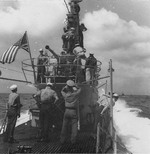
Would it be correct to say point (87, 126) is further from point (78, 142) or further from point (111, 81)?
point (111, 81)

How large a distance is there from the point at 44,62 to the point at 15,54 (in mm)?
2328

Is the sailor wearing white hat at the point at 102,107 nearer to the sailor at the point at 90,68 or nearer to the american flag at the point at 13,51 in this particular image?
the sailor at the point at 90,68

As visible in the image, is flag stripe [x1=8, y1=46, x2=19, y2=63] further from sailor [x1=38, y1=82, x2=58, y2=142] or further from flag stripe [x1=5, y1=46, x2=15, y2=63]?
sailor [x1=38, y1=82, x2=58, y2=142]

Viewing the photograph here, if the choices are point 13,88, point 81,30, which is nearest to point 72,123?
point 13,88

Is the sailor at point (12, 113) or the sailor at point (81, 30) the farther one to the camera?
the sailor at point (81, 30)

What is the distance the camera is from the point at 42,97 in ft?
30.2

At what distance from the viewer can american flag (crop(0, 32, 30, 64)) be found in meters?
9.87

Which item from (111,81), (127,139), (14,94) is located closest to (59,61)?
(14,94)

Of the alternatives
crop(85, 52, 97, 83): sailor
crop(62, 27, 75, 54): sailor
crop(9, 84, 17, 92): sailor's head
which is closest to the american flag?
crop(9, 84, 17, 92): sailor's head

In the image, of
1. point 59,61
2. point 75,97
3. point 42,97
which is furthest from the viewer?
point 59,61

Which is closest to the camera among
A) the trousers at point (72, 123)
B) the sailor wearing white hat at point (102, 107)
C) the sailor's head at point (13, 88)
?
the trousers at point (72, 123)

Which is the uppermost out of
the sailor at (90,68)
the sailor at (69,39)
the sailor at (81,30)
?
the sailor at (81,30)

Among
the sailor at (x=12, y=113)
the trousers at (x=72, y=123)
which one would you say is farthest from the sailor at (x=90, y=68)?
the sailor at (x=12, y=113)

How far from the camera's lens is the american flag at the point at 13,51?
32.4ft
